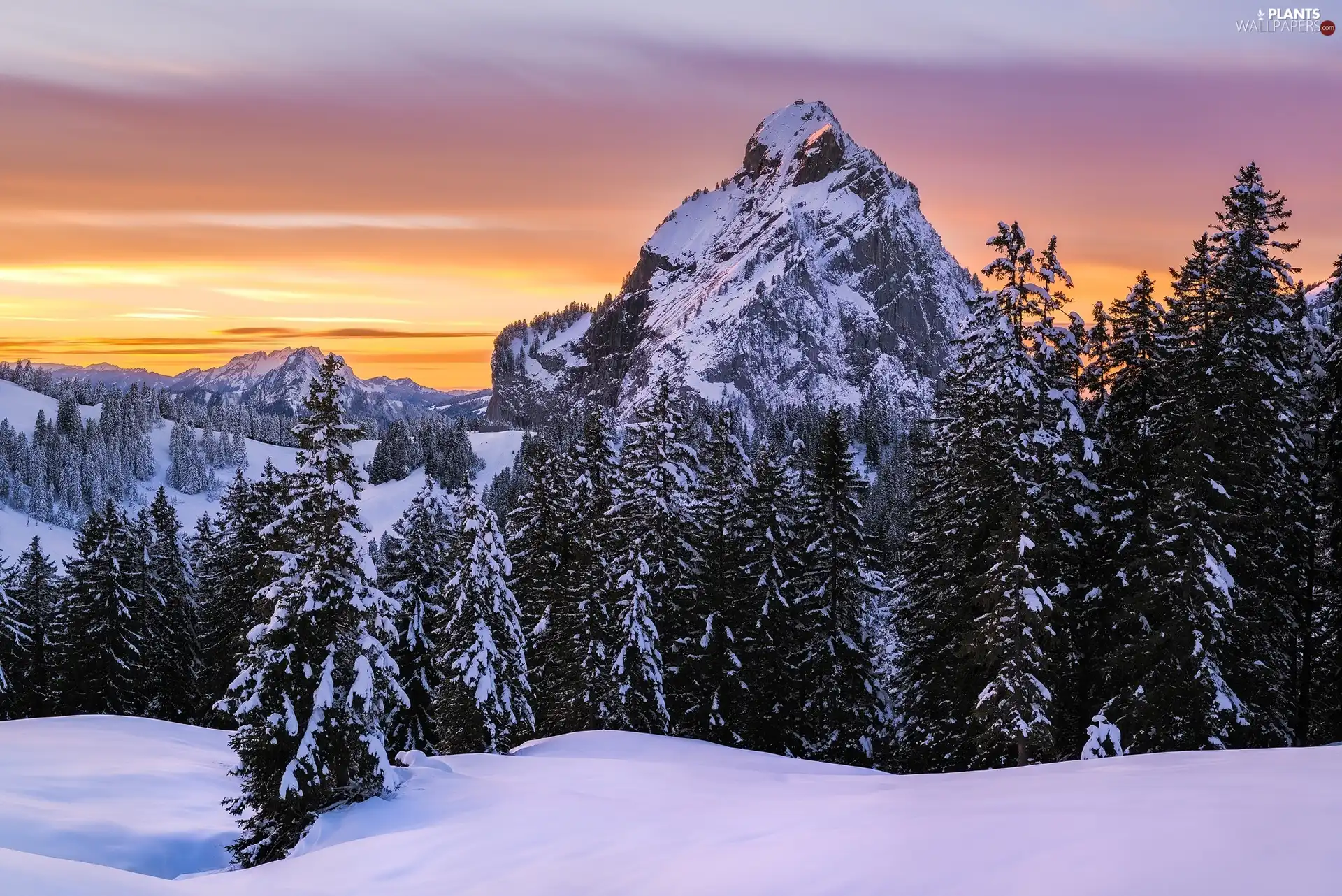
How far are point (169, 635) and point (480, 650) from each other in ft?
85.5

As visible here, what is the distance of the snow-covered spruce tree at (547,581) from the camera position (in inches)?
1329

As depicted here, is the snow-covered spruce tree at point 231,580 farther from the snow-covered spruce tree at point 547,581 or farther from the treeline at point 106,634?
the snow-covered spruce tree at point 547,581

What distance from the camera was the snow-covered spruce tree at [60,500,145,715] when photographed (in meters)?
39.4

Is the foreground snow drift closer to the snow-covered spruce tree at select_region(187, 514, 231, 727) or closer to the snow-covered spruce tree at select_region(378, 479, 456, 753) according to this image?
the snow-covered spruce tree at select_region(378, 479, 456, 753)

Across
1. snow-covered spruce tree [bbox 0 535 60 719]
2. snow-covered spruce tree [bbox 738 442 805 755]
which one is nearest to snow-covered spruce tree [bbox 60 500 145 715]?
snow-covered spruce tree [bbox 0 535 60 719]

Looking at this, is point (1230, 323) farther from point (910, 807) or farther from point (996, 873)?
point (996, 873)

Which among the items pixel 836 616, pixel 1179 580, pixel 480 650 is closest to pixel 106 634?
pixel 480 650

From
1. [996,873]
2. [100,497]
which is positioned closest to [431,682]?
[996,873]

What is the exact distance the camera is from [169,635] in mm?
44844

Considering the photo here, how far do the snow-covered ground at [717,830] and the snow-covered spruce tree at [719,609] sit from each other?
28.8ft

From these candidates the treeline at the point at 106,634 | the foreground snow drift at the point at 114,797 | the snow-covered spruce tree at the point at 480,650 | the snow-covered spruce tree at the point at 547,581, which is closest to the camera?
the foreground snow drift at the point at 114,797

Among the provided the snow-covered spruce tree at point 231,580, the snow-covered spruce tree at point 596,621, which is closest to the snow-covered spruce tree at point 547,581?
the snow-covered spruce tree at point 596,621

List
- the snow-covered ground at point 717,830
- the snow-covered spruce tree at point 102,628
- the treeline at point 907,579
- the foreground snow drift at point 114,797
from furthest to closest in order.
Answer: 1. the snow-covered spruce tree at point 102,628
2. the treeline at point 907,579
3. the foreground snow drift at point 114,797
4. the snow-covered ground at point 717,830

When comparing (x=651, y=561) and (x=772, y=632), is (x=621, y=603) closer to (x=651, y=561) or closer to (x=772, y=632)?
(x=651, y=561)
